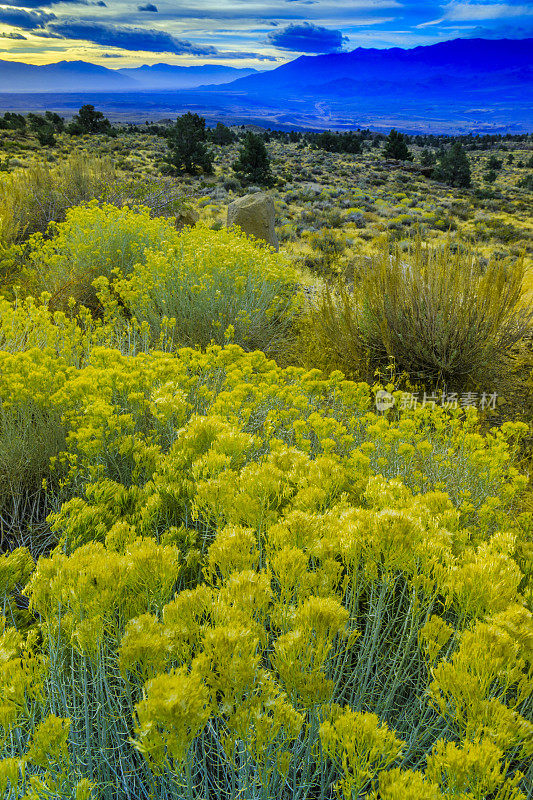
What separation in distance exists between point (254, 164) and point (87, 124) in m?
17.3

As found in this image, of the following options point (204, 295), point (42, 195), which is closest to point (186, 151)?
point (42, 195)

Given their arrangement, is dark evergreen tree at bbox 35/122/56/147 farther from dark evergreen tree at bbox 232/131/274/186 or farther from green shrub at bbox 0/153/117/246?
green shrub at bbox 0/153/117/246

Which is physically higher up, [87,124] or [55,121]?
[55,121]

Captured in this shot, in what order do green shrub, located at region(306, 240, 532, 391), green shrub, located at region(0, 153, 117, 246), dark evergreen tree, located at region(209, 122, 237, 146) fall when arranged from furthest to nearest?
Answer: 1. dark evergreen tree, located at region(209, 122, 237, 146)
2. green shrub, located at region(0, 153, 117, 246)
3. green shrub, located at region(306, 240, 532, 391)

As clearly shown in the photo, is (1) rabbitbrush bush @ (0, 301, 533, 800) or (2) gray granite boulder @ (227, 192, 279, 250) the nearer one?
(1) rabbitbrush bush @ (0, 301, 533, 800)

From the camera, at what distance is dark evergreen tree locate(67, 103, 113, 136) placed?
3259 cm

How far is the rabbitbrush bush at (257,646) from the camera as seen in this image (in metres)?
0.92

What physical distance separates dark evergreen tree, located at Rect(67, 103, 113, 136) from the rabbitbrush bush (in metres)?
37.0

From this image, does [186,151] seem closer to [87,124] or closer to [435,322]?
[87,124]

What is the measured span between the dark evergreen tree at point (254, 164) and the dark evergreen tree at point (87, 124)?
15453mm

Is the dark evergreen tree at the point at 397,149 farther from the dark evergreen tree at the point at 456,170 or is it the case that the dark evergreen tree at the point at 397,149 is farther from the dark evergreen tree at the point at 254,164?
the dark evergreen tree at the point at 254,164

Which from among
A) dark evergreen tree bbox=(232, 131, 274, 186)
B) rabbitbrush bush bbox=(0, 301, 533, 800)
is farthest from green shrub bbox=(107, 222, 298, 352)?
dark evergreen tree bbox=(232, 131, 274, 186)

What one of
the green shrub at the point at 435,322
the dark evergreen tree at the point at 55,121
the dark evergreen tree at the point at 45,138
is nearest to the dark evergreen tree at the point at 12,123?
the dark evergreen tree at the point at 55,121

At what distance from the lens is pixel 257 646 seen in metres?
1.08
